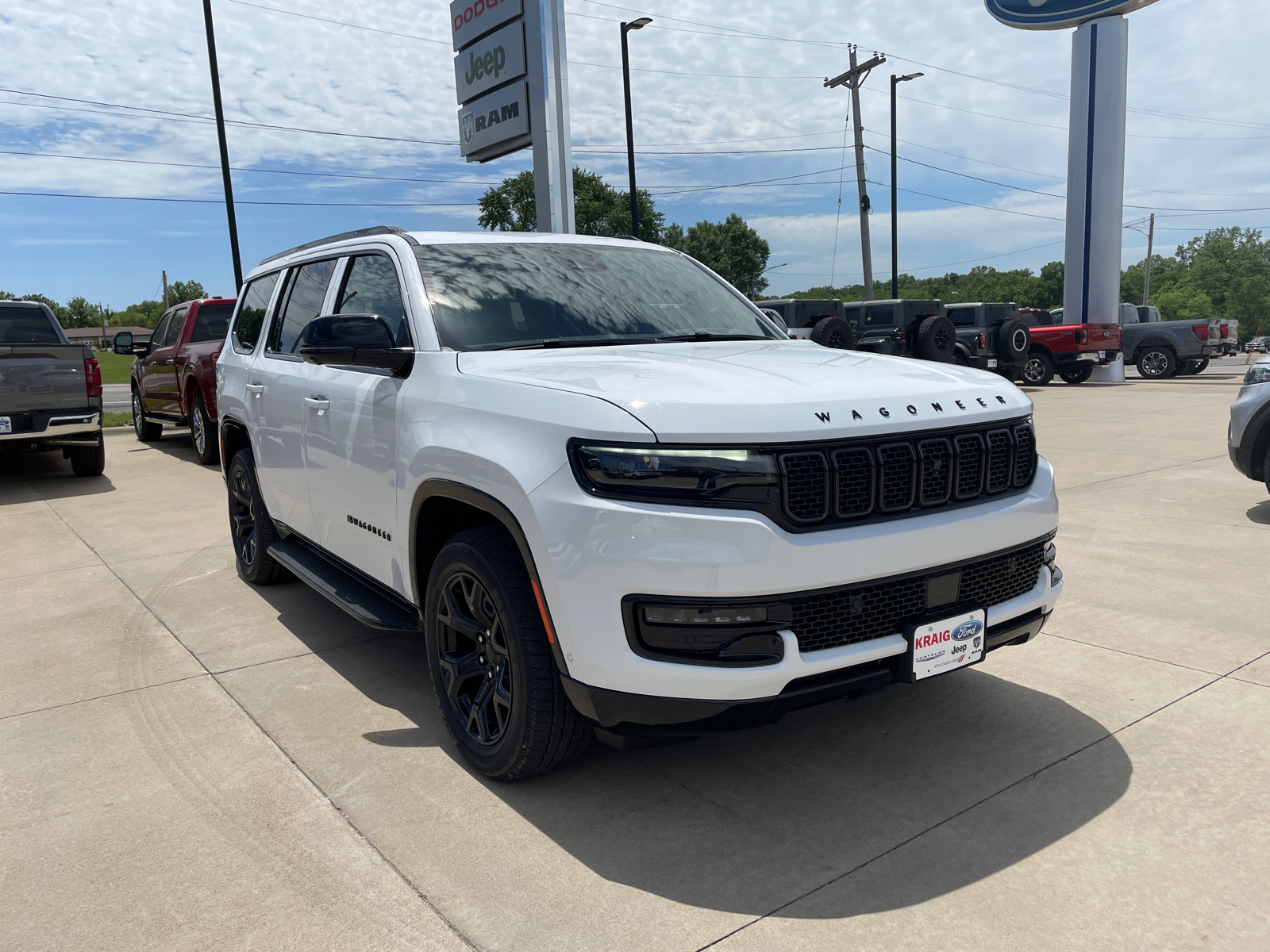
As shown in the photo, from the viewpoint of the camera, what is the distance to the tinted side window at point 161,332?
13.1 meters

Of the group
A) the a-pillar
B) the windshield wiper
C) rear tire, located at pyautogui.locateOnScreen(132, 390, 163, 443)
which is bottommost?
rear tire, located at pyautogui.locateOnScreen(132, 390, 163, 443)

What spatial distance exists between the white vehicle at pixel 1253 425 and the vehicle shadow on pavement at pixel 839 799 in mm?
4168

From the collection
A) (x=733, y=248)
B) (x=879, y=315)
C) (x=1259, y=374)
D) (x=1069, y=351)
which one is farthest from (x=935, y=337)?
(x=733, y=248)

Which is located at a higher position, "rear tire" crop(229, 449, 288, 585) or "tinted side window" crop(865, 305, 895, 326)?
"tinted side window" crop(865, 305, 895, 326)

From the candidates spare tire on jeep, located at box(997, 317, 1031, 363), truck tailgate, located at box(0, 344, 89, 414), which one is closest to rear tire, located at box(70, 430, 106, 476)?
truck tailgate, located at box(0, 344, 89, 414)

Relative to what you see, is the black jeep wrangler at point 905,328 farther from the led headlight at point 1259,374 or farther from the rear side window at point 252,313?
the rear side window at point 252,313

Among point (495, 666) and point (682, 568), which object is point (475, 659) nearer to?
point (495, 666)

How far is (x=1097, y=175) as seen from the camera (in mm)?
24016

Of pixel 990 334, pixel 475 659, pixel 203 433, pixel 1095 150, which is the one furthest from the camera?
pixel 1095 150

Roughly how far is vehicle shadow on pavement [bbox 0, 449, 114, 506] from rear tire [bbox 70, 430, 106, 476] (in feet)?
0.35

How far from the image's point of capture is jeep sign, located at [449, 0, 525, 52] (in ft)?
47.4

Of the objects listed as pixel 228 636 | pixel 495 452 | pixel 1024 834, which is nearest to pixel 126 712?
pixel 228 636

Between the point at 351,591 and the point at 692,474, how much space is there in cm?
216

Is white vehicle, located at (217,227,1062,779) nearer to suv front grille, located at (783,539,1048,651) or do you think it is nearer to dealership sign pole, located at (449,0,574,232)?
suv front grille, located at (783,539,1048,651)
